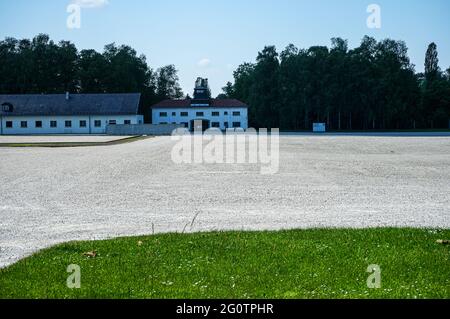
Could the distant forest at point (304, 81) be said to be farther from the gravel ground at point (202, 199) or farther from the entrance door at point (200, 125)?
the gravel ground at point (202, 199)

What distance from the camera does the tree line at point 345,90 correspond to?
79.0 meters

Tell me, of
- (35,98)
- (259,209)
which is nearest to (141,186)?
(259,209)

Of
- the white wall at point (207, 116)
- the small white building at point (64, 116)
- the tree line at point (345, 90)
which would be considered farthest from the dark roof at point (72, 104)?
the tree line at point (345, 90)

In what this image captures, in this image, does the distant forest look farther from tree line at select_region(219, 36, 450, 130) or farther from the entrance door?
the entrance door

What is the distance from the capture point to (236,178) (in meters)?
16.0

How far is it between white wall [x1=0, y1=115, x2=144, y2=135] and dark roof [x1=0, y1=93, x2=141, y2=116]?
2.22ft

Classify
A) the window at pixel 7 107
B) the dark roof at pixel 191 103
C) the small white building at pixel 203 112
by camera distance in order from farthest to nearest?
the dark roof at pixel 191 103, the small white building at pixel 203 112, the window at pixel 7 107

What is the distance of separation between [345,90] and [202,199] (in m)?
71.2

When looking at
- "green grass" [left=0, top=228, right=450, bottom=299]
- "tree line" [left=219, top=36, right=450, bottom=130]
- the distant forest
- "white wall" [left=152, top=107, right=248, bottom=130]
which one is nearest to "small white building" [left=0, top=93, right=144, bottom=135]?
"white wall" [left=152, top=107, right=248, bottom=130]

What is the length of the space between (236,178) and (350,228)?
7883 mm

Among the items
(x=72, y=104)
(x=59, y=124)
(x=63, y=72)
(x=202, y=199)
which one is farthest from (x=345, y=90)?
(x=202, y=199)

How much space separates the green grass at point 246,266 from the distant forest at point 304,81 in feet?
242

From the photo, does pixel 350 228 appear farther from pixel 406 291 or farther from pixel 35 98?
pixel 35 98
